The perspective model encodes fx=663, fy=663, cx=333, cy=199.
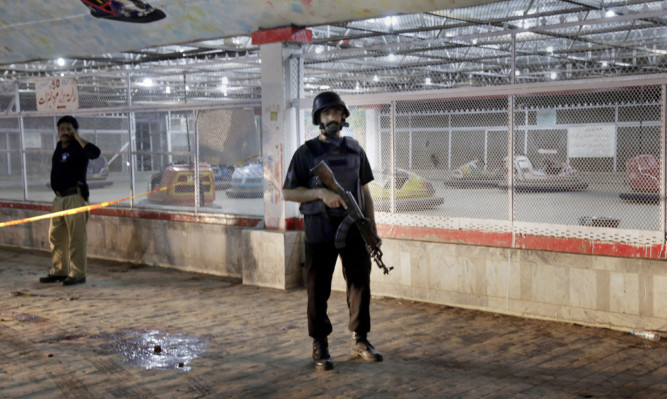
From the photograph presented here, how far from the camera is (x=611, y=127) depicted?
701cm

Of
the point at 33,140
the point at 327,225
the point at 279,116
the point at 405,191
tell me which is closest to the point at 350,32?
the point at 279,116

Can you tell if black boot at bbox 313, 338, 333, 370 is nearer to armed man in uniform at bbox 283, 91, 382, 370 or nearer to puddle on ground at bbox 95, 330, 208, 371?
armed man in uniform at bbox 283, 91, 382, 370

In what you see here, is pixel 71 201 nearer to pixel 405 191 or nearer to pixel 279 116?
pixel 279 116

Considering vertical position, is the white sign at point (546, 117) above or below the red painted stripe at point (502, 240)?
above

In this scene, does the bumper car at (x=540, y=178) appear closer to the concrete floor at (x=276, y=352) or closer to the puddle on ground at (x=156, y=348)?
the concrete floor at (x=276, y=352)

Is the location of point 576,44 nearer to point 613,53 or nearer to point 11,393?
point 613,53

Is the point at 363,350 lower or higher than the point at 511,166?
lower

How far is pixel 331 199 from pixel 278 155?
354 cm

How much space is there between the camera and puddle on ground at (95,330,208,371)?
5574 millimetres

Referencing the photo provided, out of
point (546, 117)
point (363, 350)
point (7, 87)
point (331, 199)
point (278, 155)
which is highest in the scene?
point (7, 87)

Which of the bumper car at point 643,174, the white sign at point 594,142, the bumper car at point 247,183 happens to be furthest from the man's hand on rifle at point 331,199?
the bumper car at point 247,183

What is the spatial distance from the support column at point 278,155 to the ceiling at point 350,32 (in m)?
0.28

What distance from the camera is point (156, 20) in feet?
32.3

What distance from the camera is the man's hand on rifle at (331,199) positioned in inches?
205
